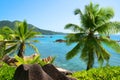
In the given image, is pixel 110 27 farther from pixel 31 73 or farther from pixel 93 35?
pixel 31 73

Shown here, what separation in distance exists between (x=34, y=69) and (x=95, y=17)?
18653 mm

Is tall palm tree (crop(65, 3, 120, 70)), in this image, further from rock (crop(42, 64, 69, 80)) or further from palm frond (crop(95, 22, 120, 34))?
rock (crop(42, 64, 69, 80))

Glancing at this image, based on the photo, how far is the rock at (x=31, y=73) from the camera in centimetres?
786

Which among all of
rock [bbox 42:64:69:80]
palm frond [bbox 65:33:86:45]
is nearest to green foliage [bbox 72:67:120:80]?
rock [bbox 42:64:69:80]

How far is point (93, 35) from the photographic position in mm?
26000

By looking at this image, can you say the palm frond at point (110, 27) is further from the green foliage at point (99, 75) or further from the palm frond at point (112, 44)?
the green foliage at point (99, 75)

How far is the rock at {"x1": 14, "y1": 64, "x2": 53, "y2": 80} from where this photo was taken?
786 cm

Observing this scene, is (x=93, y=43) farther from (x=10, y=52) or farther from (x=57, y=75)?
(x=57, y=75)

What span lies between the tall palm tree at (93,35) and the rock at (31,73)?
56.3 ft

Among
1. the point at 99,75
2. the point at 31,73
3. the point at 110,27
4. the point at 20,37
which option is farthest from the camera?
the point at 20,37

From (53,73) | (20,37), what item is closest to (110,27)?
(20,37)

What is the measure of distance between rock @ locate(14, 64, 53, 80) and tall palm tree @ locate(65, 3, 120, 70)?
1715cm

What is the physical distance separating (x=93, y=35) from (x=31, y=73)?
731 inches

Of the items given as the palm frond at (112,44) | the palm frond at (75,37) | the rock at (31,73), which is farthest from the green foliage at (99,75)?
the palm frond at (75,37)
